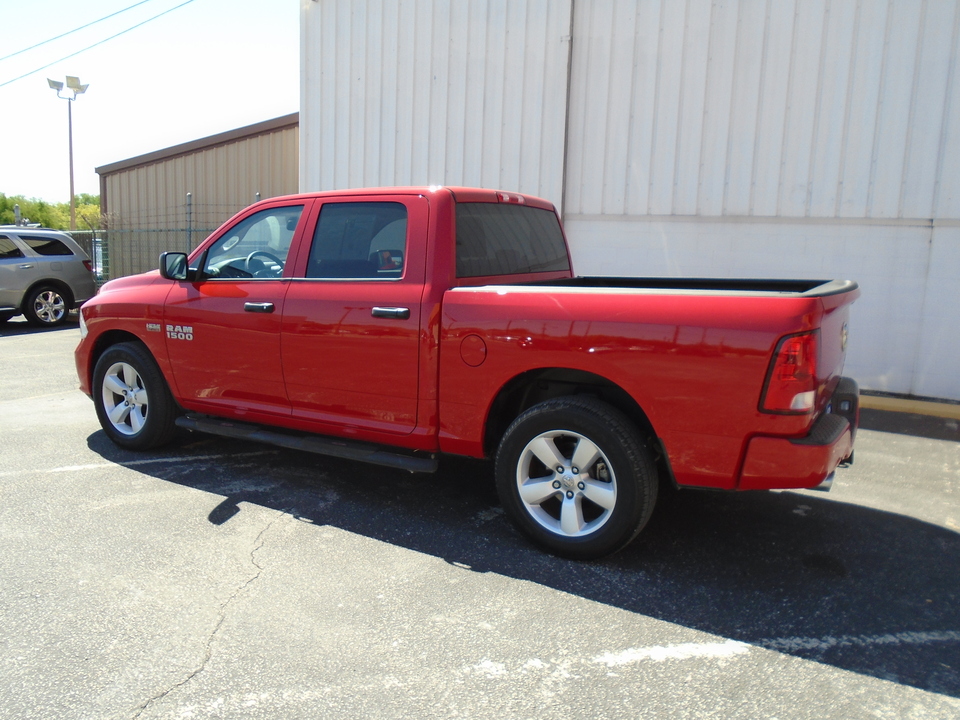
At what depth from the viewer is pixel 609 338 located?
356cm

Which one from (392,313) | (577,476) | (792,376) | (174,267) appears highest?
(174,267)

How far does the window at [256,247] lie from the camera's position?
15.8 ft

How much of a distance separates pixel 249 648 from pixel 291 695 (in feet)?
1.25

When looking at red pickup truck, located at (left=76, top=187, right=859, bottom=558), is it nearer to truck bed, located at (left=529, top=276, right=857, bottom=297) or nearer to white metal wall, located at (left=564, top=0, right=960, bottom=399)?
truck bed, located at (left=529, top=276, right=857, bottom=297)

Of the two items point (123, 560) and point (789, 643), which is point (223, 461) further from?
point (789, 643)

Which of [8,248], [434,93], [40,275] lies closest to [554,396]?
[434,93]

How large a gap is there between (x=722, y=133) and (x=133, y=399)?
263 inches

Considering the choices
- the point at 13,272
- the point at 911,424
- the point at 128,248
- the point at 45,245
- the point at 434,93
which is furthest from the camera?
the point at 128,248

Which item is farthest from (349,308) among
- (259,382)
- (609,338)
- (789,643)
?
(789,643)

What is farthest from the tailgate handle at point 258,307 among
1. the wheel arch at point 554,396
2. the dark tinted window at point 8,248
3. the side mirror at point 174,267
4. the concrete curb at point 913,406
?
the dark tinted window at point 8,248

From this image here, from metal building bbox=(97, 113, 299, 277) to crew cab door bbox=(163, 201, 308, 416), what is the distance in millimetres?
9992

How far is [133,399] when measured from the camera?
18.0ft

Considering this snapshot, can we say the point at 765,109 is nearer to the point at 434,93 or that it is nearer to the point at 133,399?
the point at 434,93

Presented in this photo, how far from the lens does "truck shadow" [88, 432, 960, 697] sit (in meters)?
3.13
